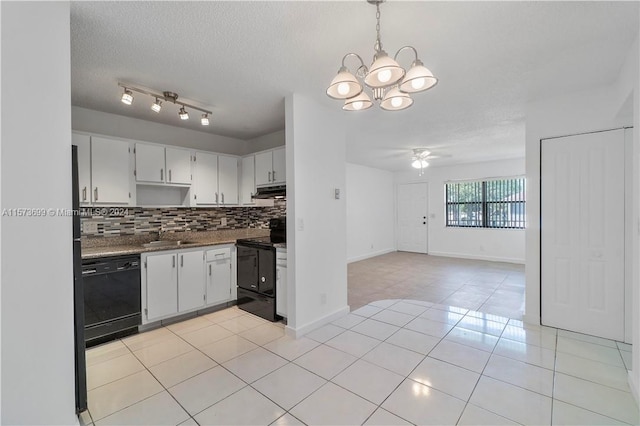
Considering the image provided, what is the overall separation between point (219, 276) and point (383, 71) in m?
3.14

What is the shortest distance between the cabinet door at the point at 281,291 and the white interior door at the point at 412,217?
5.82m

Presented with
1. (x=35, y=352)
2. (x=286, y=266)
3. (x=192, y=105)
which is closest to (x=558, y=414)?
(x=286, y=266)

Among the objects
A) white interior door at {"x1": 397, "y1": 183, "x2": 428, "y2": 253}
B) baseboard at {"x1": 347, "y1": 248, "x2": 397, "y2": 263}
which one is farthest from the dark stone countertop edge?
white interior door at {"x1": 397, "y1": 183, "x2": 428, "y2": 253}

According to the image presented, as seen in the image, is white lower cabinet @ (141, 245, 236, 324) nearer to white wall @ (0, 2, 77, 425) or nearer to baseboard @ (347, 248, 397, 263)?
white wall @ (0, 2, 77, 425)

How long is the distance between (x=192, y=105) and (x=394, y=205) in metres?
6.63

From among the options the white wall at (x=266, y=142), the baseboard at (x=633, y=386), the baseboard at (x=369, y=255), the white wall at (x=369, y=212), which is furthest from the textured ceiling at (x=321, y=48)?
the baseboard at (x=369, y=255)

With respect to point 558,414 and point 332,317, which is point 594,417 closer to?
point 558,414

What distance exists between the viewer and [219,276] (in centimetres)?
365

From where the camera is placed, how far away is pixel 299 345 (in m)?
2.72

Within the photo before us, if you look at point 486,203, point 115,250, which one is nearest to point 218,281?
point 115,250

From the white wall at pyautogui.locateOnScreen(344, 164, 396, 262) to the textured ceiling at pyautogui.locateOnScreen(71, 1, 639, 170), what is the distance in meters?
3.72

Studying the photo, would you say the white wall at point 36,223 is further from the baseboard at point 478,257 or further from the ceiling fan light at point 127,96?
the baseboard at point 478,257

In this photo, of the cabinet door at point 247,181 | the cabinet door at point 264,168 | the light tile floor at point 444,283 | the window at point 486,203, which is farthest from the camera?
the window at point 486,203

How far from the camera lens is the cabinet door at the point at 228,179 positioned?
13.3 feet
